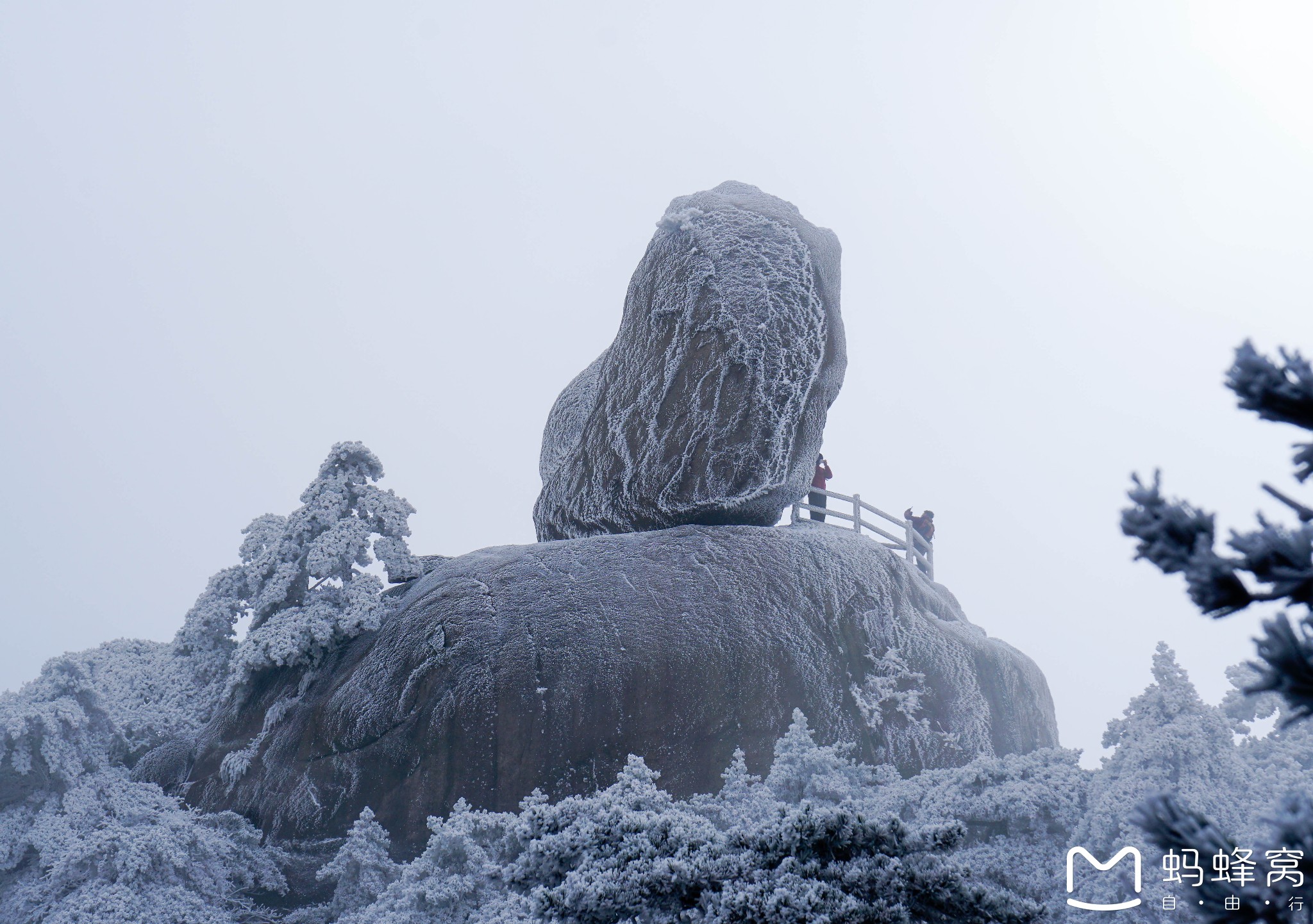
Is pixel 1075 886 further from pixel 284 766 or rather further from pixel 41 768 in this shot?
pixel 41 768

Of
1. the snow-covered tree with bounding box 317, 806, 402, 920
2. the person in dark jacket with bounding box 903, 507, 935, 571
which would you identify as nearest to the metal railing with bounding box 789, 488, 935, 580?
the person in dark jacket with bounding box 903, 507, 935, 571

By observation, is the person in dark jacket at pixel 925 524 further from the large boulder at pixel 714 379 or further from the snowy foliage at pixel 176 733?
the snowy foliage at pixel 176 733

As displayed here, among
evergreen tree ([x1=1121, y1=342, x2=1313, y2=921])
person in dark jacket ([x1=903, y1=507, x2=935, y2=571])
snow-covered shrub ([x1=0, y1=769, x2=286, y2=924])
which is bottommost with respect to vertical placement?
snow-covered shrub ([x1=0, y1=769, x2=286, y2=924])

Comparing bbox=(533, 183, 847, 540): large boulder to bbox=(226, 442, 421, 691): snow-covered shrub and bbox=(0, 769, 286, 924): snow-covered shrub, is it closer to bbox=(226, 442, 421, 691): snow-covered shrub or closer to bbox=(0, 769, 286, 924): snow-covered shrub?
bbox=(226, 442, 421, 691): snow-covered shrub

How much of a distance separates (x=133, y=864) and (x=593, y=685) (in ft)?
10.0

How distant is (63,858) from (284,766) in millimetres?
1390

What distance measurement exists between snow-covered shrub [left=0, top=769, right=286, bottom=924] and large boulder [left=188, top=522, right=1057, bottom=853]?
27 centimetres

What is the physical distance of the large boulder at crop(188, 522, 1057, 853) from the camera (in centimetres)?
641

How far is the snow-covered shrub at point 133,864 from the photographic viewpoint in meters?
5.79

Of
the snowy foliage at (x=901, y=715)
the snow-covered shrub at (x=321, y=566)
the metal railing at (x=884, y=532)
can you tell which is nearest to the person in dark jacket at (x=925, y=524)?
the metal railing at (x=884, y=532)

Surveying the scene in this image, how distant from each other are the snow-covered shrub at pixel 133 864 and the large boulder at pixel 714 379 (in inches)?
144

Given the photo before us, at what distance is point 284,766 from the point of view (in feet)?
22.2

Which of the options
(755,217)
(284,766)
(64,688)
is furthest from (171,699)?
(755,217)

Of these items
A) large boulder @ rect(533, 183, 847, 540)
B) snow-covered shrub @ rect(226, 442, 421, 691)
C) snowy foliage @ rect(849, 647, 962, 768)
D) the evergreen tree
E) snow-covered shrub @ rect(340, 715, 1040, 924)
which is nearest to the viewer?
the evergreen tree
